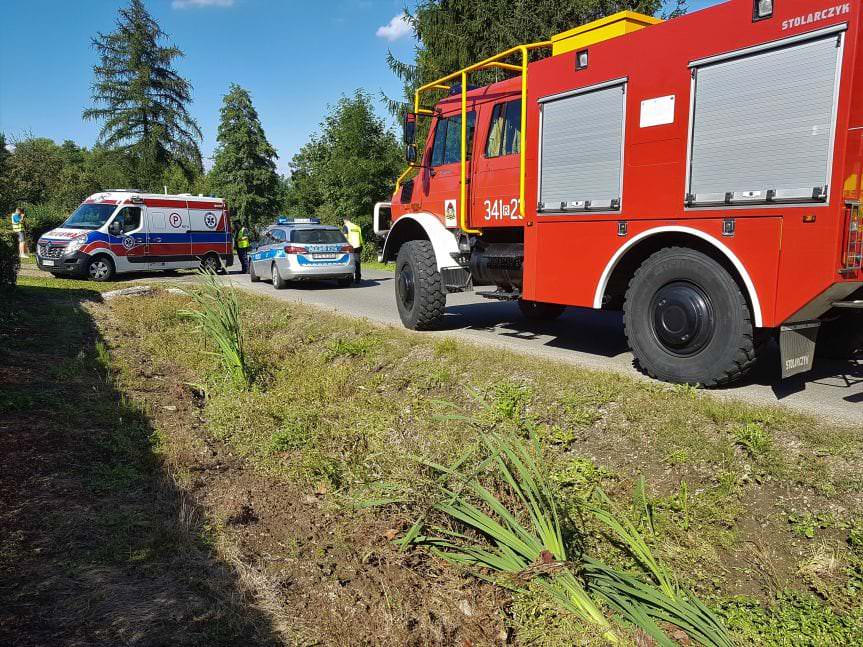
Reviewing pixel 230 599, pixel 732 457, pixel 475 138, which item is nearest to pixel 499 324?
pixel 475 138

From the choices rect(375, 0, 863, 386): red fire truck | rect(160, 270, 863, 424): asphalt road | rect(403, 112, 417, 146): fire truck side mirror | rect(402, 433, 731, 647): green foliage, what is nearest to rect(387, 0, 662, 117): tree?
rect(160, 270, 863, 424): asphalt road

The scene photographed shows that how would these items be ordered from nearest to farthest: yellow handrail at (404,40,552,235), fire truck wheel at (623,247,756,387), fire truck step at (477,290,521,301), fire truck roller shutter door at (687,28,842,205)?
fire truck roller shutter door at (687,28,842,205) < fire truck wheel at (623,247,756,387) < yellow handrail at (404,40,552,235) < fire truck step at (477,290,521,301)

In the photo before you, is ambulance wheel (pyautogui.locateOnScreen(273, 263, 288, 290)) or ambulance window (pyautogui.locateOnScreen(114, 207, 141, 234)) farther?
ambulance window (pyautogui.locateOnScreen(114, 207, 141, 234))

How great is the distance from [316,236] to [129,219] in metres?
6.23

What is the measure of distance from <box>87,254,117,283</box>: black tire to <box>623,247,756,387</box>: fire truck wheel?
50.3 ft

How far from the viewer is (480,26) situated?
2114 centimetres

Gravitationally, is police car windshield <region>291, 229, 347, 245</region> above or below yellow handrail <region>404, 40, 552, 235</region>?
below

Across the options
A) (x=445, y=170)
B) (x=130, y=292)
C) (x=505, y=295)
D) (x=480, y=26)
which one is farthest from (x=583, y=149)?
(x=480, y=26)

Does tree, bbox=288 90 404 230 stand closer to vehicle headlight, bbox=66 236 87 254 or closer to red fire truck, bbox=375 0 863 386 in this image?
vehicle headlight, bbox=66 236 87 254

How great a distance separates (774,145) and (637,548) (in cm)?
322

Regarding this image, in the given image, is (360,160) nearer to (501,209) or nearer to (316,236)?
(316,236)

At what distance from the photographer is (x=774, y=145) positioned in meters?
4.48

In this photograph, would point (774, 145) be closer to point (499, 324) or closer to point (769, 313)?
point (769, 313)

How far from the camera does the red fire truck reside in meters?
4.26
